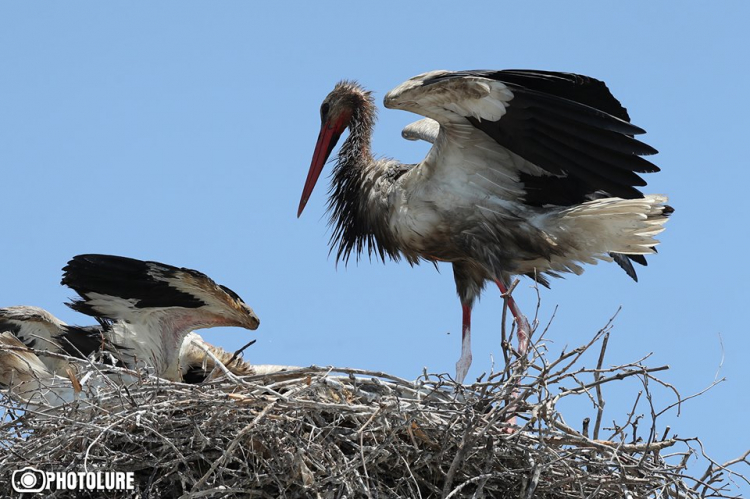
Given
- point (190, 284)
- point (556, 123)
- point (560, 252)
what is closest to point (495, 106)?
point (556, 123)

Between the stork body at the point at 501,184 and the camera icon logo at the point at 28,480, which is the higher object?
the stork body at the point at 501,184

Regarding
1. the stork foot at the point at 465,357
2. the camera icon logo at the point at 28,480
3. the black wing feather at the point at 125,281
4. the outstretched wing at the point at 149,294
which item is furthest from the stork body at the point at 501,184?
the camera icon logo at the point at 28,480

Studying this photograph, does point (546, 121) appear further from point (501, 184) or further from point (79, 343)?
point (79, 343)

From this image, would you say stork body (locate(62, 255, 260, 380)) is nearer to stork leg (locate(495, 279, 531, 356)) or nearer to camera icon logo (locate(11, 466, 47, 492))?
camera icon logo (locate(11, 466, 47, 492))

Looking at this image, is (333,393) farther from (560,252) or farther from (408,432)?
(560,252)

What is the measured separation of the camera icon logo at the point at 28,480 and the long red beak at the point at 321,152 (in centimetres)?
350

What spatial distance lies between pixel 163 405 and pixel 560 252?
2.91 metres

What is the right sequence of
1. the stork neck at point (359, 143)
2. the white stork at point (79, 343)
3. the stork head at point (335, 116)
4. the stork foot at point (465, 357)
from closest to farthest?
the white stork at point (79, 343) → the stork foot at point (465, 357) → the stork neck at point (359, 143) → the stork head at point (335, 116)

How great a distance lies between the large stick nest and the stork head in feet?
10.4

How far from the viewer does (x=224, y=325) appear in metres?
7.76

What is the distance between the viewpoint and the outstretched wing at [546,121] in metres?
7.25

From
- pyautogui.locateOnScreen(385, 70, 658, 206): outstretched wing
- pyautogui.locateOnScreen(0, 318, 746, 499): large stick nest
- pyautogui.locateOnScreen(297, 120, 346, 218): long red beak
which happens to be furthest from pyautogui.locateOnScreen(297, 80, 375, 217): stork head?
pyautogui.locateOnScreen(0, 318, 746, 499): large stick nest

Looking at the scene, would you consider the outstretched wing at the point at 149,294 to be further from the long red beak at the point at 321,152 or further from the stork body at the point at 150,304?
the long red beak at the point at 321,152

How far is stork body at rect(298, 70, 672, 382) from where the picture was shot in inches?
288
